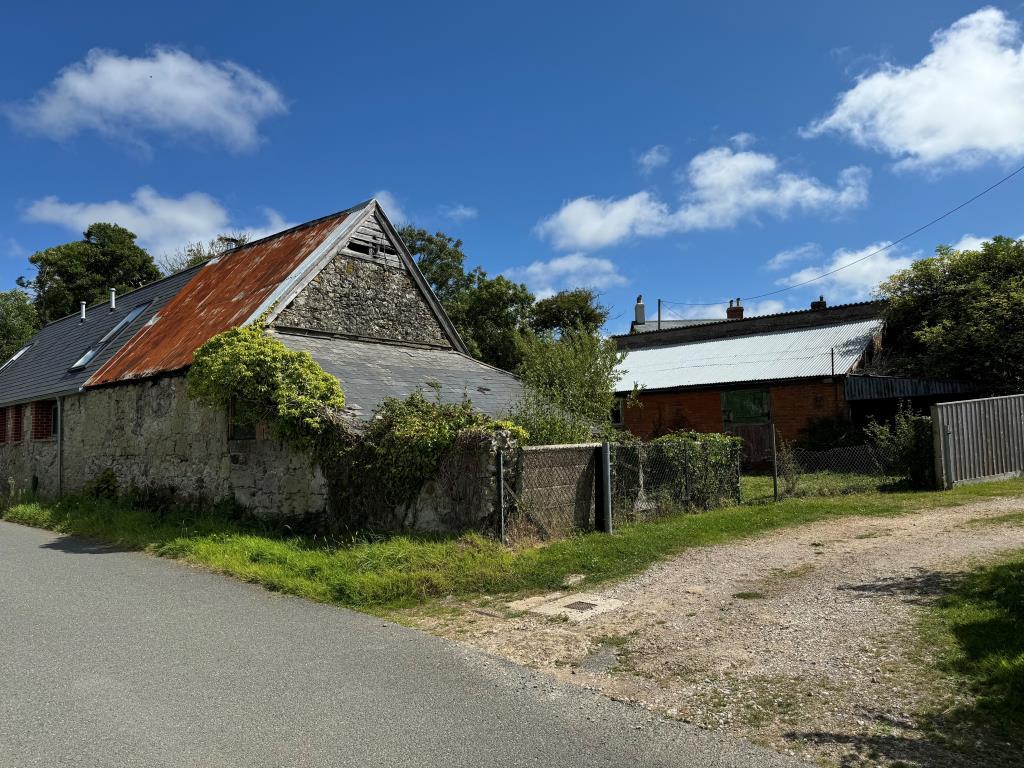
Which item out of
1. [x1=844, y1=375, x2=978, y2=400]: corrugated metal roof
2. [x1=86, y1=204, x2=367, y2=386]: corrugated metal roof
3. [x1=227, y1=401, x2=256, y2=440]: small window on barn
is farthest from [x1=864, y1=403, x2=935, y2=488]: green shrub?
[x1=86, y1=204, x2=367, y2=386]: corrugated metal roof

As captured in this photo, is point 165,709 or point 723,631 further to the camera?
point 723,631

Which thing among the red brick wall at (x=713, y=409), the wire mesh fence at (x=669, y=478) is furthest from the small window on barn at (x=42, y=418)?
the wire mesh fence at (x=669, y=478)

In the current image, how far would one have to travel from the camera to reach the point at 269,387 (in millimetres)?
12086

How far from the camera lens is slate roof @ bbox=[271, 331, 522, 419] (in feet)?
43.7

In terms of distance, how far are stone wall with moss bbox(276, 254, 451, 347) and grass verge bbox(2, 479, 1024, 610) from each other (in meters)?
5.07

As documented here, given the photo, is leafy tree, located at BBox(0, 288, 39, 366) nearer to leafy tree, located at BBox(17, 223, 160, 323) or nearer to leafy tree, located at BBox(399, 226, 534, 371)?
leafy tree, located at BBox(17, 223, 160, 323)

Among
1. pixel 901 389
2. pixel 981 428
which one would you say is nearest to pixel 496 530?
pixel 981 428

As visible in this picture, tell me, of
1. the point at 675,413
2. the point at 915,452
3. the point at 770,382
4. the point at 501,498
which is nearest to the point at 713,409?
the point at 675,413

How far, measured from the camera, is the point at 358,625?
7.04 metres

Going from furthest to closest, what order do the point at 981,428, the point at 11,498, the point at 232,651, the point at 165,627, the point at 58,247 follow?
the point at 58,247 → the point at 11,498 → the point at 981,428 → the point at 165,627 → the point at 232,651

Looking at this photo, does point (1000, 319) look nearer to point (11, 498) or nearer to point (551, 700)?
point (551, 700)

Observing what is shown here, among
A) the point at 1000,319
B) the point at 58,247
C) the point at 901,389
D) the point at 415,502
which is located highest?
the point at 58,247

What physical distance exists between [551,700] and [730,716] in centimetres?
117

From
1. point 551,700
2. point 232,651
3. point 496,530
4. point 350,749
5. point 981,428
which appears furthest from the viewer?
point 981,428
